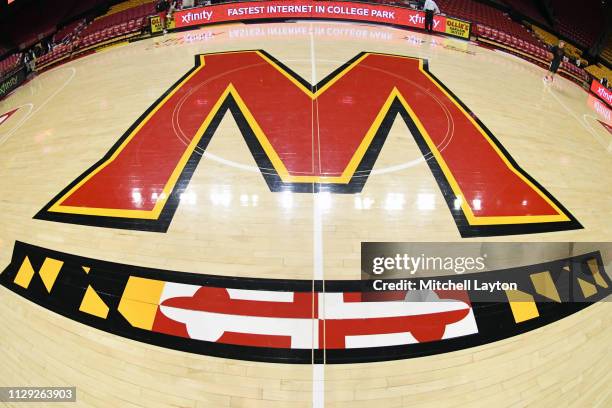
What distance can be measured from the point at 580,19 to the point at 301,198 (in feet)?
58.6

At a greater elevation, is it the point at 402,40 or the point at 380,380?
Answer: the point at 402,40

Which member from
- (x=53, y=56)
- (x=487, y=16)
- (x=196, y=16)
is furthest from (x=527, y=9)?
(x=53, y=56)

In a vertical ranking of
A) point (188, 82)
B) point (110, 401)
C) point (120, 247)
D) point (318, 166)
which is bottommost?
point (110, 401)

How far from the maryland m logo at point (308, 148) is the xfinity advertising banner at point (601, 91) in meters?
5.76

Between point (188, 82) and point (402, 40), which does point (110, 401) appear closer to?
point (188, 82)

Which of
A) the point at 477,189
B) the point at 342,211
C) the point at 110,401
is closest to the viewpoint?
the point at 110,401

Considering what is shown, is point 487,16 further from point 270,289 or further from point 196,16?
point 270,289

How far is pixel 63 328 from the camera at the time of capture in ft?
12.0

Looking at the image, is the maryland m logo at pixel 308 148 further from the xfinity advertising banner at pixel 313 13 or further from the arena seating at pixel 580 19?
the arena seating at pixel 580 19

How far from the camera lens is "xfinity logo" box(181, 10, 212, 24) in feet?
41.8

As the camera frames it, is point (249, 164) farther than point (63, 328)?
Yes

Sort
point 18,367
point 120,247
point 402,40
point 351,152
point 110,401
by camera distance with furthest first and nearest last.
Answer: point 402,40
point 351,152
point 120,247
point 18,367
point 110,401

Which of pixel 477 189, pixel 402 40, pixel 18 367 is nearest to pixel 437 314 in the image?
pixel 477 189

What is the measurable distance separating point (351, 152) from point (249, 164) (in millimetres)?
1750
